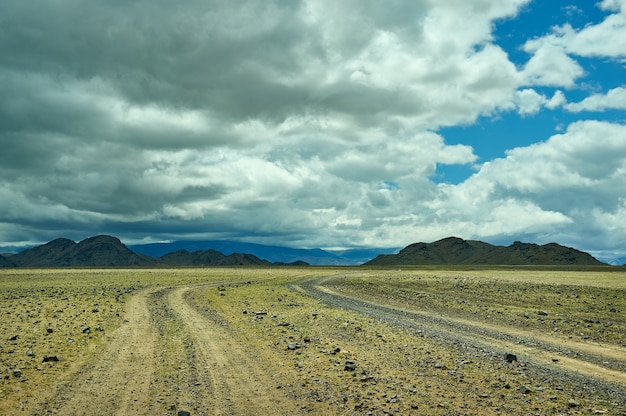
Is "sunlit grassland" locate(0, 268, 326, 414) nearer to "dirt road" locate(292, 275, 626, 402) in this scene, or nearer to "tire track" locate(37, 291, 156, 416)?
"tire track" locate(37, 291, 156, 416)

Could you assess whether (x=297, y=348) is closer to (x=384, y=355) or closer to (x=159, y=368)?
(x=384, y=355)

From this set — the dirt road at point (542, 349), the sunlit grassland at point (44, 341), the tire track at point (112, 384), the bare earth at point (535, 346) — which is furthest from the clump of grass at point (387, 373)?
the sunlit grassland at point (44, 341)

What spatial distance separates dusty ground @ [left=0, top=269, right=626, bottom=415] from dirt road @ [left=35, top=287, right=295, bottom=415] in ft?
0.17

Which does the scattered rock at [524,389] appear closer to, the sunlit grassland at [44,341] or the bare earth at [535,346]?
the bare earth at [535,346]

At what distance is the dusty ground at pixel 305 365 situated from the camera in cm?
1244

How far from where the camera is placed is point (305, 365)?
1658cm

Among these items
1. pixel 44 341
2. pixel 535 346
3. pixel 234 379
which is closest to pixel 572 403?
pixel 535 346

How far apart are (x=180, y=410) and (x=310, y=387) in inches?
155

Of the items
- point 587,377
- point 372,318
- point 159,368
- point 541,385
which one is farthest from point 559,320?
point 159,368

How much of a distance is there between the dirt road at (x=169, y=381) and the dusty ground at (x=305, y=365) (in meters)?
0.05

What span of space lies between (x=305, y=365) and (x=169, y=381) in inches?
184

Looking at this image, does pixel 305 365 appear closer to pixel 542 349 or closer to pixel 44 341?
pixel 542 349

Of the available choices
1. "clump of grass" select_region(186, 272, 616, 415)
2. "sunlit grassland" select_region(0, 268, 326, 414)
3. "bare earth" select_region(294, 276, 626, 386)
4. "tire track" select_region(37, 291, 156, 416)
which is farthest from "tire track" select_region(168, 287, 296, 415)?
"bare earth" select_region(294, 276, 626, 386)

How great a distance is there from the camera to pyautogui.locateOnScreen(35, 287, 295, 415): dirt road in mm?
12227
